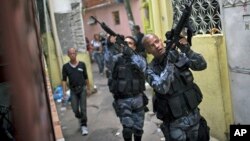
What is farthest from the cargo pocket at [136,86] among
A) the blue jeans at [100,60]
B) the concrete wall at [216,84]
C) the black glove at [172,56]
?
the blue jeans at [100,60]

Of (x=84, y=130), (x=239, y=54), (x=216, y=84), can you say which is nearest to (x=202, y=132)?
(x=239, y=54)

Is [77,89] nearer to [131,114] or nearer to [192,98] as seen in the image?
[131,114]

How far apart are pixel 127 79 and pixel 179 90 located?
66.9 inches

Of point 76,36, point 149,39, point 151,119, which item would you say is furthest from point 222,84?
point 76,36

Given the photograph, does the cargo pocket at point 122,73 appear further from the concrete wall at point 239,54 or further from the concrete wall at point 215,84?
the concrete wall at point 239,54

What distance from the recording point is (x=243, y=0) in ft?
12.3

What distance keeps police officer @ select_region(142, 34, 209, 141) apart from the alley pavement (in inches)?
88.9

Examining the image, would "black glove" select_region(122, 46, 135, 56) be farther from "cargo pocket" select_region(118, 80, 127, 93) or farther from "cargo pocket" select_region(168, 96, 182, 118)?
"cargo pocket" select_region(168, 96, 182, 118)

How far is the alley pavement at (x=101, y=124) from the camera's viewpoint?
634cm

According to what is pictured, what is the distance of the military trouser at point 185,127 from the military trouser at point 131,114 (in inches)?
63.5

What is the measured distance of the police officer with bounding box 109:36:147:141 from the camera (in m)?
5.08

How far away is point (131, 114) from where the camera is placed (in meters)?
5.16

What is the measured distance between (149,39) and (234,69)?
1220 mm

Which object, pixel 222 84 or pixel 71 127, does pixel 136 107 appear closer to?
pixel 222 84
